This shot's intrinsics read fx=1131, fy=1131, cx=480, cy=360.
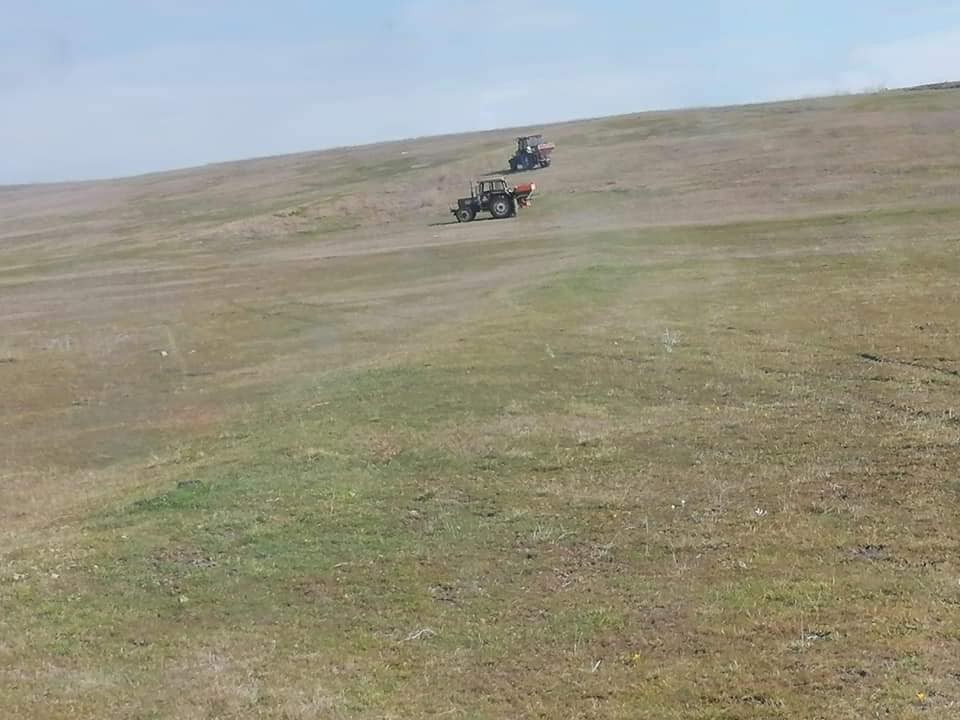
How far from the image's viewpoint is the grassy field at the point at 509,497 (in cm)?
832

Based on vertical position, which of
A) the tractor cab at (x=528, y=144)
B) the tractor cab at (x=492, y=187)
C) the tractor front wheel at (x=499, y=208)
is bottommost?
the tractor front wheel at (x=499, y=208)

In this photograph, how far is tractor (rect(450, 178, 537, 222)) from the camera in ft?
185

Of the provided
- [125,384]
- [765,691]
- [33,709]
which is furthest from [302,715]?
[125,384]

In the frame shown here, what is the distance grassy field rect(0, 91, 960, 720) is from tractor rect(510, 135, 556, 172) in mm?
43999

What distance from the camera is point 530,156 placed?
77.2 m

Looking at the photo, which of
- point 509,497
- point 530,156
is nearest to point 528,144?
point 530,156

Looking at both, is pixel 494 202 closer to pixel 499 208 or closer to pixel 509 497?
pixel 499 208

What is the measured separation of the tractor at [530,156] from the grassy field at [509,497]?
43999 mm

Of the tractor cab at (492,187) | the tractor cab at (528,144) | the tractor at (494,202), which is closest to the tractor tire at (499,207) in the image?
the tractor at (494,202)

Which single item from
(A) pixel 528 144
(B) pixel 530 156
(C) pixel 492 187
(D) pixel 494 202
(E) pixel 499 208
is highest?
(A) pixel 528 144

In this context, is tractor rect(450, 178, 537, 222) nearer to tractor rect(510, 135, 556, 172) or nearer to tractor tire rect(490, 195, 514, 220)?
tractor tire rect(490, 195, 514, 220)

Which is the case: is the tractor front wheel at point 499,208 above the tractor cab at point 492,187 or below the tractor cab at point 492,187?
below

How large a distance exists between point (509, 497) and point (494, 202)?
44.9 metres

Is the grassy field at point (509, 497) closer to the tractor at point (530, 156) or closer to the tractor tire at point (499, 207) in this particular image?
the tractor tire at point (499, 207)
